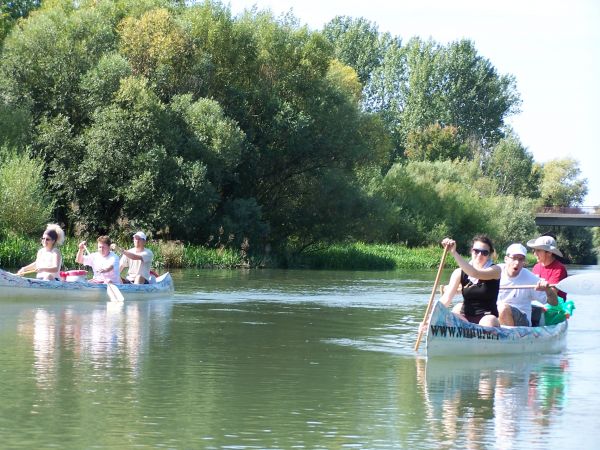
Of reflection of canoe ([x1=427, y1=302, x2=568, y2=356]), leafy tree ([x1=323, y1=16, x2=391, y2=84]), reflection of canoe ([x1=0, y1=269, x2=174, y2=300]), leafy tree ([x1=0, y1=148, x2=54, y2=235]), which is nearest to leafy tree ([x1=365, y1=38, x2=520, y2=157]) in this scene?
leafy tree ([x1=323, y1=16, x2=391, y2=84])

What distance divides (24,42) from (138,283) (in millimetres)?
24572

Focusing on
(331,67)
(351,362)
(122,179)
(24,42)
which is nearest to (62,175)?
(122,179)

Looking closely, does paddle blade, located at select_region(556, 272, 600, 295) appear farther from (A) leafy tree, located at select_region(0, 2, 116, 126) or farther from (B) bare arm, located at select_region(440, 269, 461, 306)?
(A) leafy tree, located at select_region(0, 2, 116, 126)

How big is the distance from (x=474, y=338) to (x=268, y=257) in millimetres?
33707

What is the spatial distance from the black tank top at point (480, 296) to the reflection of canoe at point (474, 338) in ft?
0.97

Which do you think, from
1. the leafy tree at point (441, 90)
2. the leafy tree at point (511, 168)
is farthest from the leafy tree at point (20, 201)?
the leafy tree at point (441, 90)

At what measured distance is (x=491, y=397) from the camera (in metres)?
11.2

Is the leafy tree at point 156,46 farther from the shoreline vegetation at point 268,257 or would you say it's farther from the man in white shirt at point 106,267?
the man in white shirt at point 106,267

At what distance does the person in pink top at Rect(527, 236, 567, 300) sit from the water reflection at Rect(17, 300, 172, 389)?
5.69 meters

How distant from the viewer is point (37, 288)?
21984 mm

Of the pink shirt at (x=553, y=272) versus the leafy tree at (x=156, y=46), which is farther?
the leafy tree at (x=156, y=46)

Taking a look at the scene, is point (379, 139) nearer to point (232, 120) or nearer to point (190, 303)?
point (232, 120)

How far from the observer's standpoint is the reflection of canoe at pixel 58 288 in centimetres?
2188

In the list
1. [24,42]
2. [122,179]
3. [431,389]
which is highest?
[24,42]
